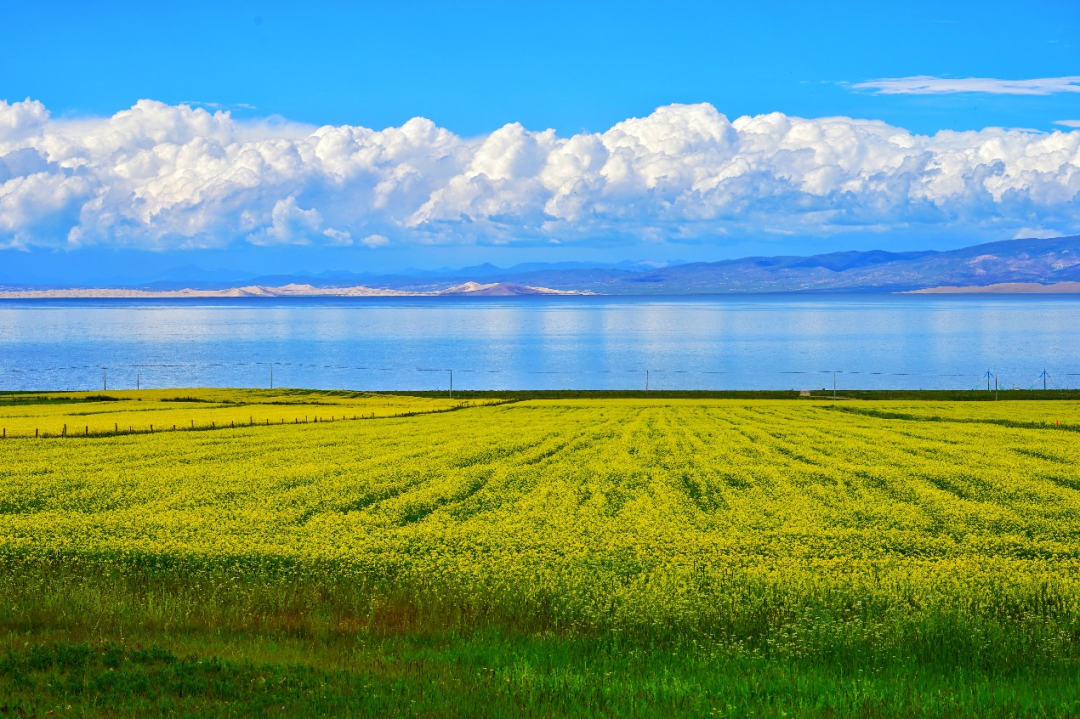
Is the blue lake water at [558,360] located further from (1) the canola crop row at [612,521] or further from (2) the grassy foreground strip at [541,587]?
(2) the grassy foreground strip at [541,587]

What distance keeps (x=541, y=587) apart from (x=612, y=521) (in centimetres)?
531

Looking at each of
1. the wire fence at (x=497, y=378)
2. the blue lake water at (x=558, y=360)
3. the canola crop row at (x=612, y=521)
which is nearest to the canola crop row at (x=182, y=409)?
the canola crop row at (x=612, y=521)

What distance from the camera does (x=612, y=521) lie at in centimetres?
1875

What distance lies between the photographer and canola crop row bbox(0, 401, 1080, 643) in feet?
43.4

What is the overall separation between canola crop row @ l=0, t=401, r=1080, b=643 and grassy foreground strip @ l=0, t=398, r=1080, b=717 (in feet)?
0.27

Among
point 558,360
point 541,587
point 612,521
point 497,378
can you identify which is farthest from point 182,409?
point 558,360

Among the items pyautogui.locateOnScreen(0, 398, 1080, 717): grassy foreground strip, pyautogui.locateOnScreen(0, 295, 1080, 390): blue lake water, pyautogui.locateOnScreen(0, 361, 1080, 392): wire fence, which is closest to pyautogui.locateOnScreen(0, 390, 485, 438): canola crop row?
pyautogui.locateOnScreen(0, 398, 1080, 717): grassy foreground strip

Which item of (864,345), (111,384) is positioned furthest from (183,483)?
(864,345)

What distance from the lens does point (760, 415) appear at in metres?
49.1

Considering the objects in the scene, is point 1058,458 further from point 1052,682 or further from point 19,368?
point 19,368

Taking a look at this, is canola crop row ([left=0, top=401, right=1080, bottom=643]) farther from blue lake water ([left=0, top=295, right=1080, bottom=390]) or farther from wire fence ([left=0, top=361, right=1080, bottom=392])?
blue lake water ([left=0, top=295, right=1080, bottom=390])

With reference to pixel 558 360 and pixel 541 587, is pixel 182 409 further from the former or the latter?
pixel 558 360

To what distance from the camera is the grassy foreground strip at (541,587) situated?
9.59 metres

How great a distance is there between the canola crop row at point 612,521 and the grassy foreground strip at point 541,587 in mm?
81
